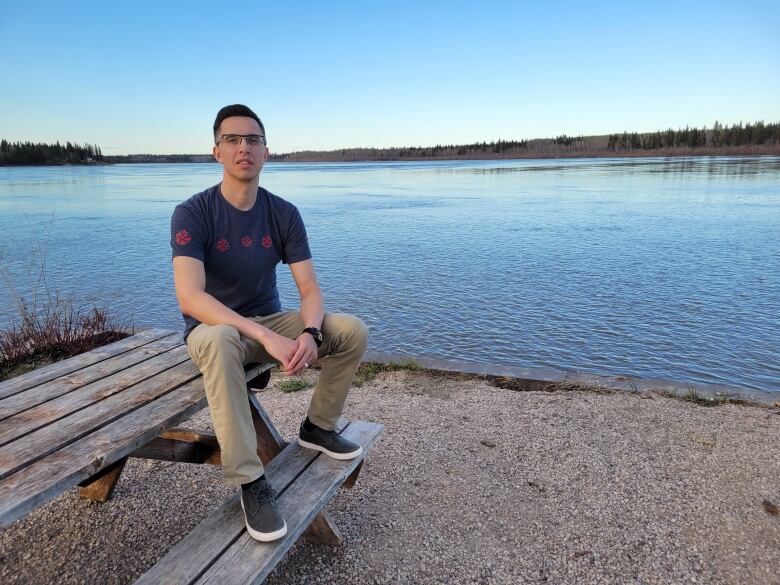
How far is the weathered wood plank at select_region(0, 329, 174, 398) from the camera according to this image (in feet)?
8.91

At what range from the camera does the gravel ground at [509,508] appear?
2922 millimetres

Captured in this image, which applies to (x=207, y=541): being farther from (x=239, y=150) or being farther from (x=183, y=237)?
(x=239, y=150)

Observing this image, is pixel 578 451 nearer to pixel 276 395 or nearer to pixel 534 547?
pixel 534 547

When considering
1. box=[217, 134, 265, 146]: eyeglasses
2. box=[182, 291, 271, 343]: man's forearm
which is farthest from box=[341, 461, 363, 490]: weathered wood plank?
box=[217, 134, 265, 146]: eyeglasses

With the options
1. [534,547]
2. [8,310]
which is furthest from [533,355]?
[8,310]

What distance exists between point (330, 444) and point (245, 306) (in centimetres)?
91

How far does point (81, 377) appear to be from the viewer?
2.81 metres

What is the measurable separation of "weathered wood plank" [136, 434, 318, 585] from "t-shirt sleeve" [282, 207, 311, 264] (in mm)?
1167

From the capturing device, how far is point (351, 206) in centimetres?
2444

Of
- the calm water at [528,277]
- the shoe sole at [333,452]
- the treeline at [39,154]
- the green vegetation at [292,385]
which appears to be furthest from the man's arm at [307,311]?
the treeline at [39,154]

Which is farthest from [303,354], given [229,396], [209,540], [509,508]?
[509,508]

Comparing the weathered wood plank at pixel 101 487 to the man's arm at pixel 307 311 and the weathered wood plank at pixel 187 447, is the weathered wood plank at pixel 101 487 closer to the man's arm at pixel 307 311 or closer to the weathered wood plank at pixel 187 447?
the weathered wood plank at pixel 187 447

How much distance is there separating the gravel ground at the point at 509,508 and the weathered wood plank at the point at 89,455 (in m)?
1.08

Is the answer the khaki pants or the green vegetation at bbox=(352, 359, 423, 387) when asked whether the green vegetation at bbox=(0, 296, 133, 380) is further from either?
the khaki pants
